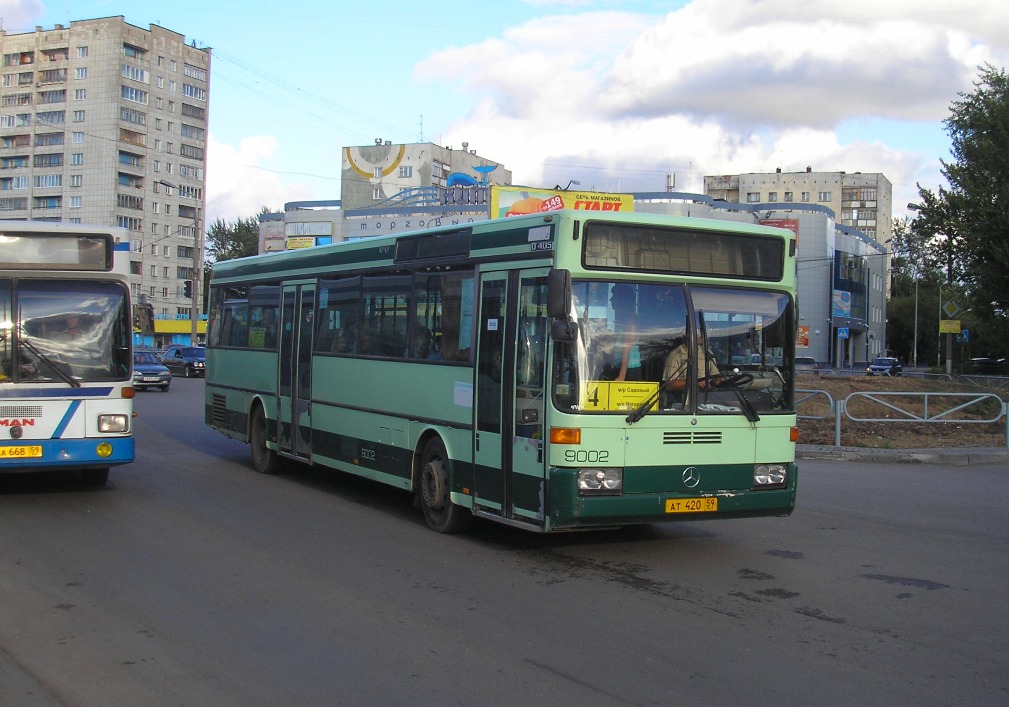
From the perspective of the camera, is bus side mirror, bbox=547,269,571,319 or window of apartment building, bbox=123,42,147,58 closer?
bus side mirror, bbox=547,269,571,319

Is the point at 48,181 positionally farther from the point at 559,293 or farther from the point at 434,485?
the point at 559,293

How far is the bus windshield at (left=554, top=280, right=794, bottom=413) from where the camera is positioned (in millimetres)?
8430

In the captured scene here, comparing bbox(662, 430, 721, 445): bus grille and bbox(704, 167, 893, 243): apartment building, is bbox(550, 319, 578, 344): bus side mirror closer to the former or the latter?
bbox(662, 430, 721, 445): bus grille

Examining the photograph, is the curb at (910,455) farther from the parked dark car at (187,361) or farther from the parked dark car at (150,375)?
the parked dark car at (187,361)

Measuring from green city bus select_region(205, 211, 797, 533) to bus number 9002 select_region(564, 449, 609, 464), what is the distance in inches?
0.5

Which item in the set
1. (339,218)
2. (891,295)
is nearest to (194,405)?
(339,218)

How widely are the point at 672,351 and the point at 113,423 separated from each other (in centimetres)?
669

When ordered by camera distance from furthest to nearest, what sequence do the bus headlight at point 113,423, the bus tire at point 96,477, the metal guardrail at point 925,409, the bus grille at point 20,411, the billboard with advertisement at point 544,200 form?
1. the billboard with advertisement at point 544,200
2. the metal guardrail at point 925,409
3. the bus tire at point 96,477
4. the bus headlight at point 113,423
5. the bus grille at point 20,411

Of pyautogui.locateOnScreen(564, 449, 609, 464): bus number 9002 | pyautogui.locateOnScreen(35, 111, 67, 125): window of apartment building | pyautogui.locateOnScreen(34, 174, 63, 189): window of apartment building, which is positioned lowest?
pyautogui.locateOnScreen(564, 449, 609, 464): bus number 9002

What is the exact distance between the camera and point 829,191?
126375 mm

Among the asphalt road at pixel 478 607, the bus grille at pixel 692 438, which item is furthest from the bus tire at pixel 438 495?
the bus grille at pixel 692 438

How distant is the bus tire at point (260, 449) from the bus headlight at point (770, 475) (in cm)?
784

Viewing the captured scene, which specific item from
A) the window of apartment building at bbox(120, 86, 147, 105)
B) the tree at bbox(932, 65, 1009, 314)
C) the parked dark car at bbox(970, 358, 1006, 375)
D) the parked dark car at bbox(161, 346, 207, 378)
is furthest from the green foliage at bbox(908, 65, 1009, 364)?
the window of apartment building at bbox(120, 86, 147, 105)

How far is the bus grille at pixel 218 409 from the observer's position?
53.6ft
